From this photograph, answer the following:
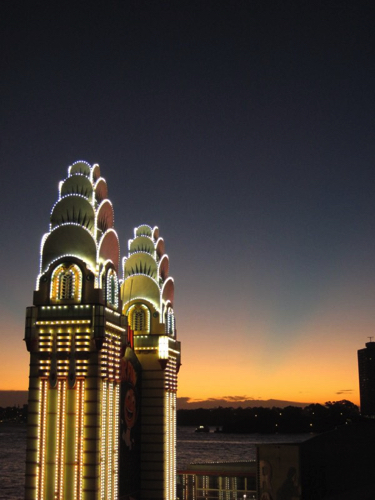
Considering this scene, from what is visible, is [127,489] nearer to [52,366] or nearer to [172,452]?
[172,452]

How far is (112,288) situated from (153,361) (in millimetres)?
7206

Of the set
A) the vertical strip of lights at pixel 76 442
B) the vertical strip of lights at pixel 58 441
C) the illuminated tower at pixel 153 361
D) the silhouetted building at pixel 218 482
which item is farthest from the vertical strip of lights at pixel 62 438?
the silhouetted building at pixel 218 482

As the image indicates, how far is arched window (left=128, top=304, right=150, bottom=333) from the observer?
3747 centimetres

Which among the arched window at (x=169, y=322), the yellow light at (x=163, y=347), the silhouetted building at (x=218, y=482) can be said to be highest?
the arched window at (x=169, y=322)

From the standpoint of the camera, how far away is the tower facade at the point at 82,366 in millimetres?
28172

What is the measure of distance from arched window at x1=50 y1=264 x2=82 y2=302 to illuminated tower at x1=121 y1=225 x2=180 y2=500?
7.97 metres

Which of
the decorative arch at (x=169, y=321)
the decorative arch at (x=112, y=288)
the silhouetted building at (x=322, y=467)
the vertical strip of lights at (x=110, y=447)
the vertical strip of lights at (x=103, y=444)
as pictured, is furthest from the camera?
the decorative arch at (x=169, y=321)

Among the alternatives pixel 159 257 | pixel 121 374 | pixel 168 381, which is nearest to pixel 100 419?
pixel 121 374

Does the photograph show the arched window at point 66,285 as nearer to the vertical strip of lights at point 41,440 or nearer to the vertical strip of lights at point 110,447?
the vertical strip of lights at point 41,440

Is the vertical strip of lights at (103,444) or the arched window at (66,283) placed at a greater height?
the arched window at (66,283)

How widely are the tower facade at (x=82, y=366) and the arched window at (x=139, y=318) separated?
5.62 ft

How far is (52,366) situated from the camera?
95.4 ft

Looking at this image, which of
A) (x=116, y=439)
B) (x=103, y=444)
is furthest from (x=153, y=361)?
(x=103, y=444)

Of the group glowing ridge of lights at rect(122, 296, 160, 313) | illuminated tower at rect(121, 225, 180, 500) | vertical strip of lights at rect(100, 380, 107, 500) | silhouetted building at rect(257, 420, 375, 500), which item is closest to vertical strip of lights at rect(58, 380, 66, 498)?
vertical strip of lights at rect(100, 380, 107, 500)
